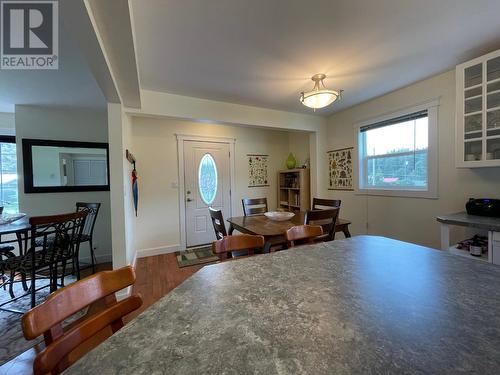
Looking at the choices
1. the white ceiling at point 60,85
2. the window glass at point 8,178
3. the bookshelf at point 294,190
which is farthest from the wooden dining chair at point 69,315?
the window glass at point 8,178

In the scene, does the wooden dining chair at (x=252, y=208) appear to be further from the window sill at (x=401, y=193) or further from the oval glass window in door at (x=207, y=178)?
the window sill at (x=401, y=193)

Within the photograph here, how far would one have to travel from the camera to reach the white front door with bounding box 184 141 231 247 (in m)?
3.98

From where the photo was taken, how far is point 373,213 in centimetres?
325

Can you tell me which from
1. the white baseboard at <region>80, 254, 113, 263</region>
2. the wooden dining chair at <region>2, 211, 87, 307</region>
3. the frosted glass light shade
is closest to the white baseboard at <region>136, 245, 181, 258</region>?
the white baseboard at <region>80, 254, 113, 263</region>

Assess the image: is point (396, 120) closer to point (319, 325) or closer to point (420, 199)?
point (420, 199)

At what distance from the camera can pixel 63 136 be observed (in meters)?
3.36

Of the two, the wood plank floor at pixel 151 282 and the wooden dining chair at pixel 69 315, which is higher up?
the wooden dining chair at pixel 69 315

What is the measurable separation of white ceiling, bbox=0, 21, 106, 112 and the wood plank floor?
239 cm

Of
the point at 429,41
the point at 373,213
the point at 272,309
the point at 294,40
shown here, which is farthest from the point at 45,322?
the point at 373,213

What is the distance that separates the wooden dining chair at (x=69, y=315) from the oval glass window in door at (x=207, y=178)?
10.8 feet

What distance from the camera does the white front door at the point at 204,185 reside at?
3.98 m

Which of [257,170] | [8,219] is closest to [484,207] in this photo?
[257,170]

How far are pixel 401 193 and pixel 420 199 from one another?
220 mm

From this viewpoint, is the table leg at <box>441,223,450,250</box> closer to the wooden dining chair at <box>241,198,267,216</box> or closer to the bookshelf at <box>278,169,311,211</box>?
the wooden dining chair at <box>241,198,267,216</box>
